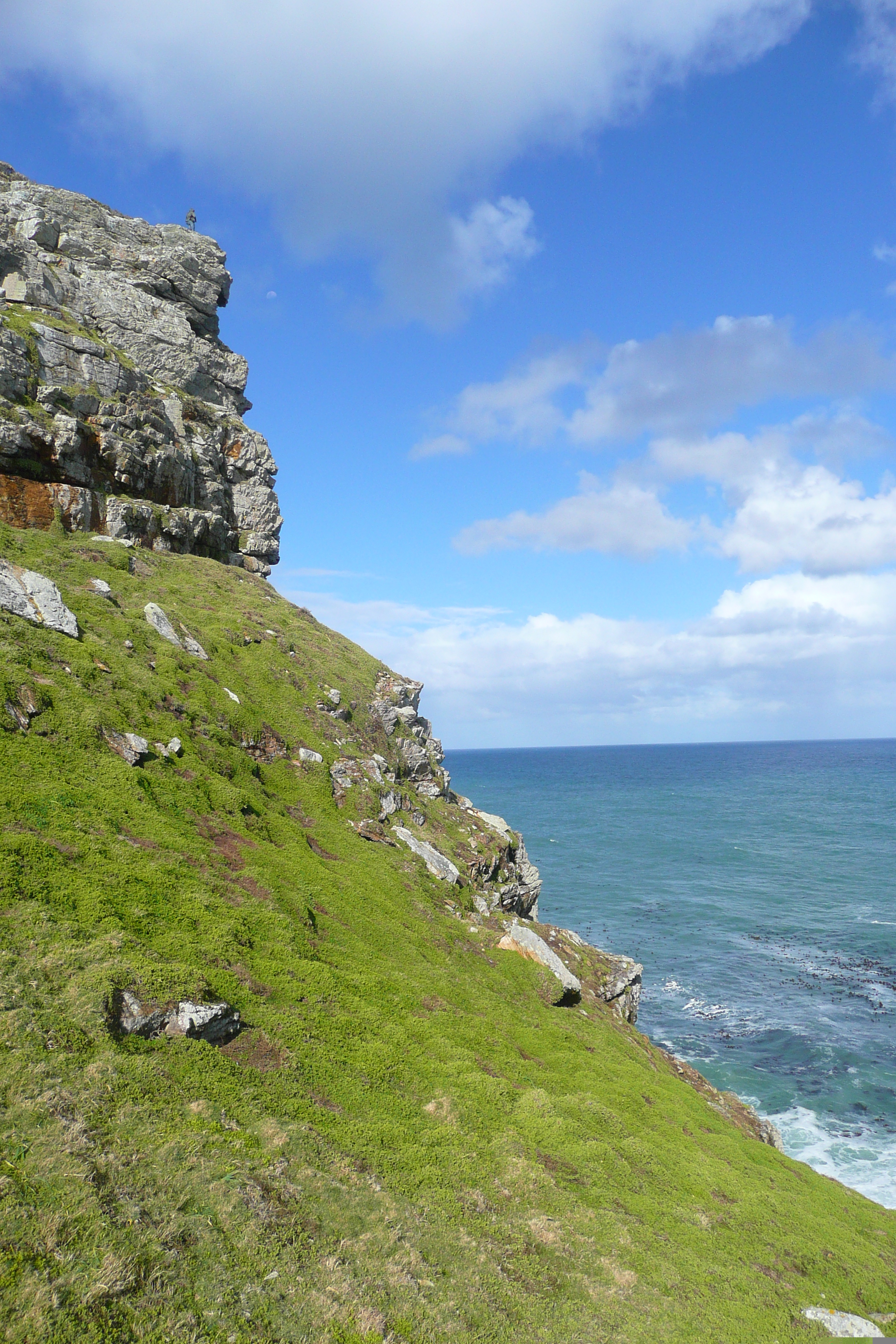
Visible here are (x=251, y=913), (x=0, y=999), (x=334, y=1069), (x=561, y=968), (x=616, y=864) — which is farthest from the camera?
(x=616, y=864)

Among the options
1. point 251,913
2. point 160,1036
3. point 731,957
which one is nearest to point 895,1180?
point 731,957

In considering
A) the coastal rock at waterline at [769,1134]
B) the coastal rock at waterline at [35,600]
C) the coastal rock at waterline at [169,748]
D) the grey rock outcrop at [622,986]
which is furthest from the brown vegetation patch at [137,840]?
the coastal rock at waterline at [769,1134]

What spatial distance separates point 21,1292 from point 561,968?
2738cm

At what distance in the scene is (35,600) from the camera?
27.8 m

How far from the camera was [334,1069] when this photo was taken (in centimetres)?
1683

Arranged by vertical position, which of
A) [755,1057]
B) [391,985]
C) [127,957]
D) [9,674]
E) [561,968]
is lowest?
[755,1057]

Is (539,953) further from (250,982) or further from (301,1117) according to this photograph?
(301,1117)

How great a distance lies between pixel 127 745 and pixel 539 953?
2212 centimetres

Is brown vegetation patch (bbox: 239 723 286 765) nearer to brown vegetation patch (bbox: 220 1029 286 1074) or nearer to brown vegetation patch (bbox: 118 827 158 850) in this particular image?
brown vegetation patch (bbox: 118 827 158 850)

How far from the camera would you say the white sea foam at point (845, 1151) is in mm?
32969

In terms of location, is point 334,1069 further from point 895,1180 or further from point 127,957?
point 895,1180

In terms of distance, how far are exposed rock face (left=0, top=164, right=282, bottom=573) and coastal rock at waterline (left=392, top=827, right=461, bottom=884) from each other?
2914cm

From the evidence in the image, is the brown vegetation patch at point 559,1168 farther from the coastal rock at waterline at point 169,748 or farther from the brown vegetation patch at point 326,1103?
the coastal rock at waterline at point 169,748

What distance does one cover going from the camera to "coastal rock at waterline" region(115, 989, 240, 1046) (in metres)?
14.3
